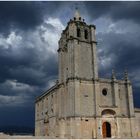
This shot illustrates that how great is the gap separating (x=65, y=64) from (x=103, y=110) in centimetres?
971

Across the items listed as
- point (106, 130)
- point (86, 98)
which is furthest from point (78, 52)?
point (106, 130)

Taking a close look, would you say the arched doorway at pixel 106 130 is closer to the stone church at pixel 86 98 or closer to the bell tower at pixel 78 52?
the stone church at pixel 86 98

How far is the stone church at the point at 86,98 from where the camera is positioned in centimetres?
3566

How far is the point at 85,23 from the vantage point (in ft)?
139

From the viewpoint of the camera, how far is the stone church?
3566cm

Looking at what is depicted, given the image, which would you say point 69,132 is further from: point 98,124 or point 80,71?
point 80,71

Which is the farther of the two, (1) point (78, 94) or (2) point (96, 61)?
(2) point (96, 61)

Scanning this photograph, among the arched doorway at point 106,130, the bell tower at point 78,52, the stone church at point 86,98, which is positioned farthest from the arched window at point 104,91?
the arched doorway at point 106,130

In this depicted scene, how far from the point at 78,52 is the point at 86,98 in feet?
23.6

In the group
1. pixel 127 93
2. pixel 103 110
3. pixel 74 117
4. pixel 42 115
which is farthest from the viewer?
pixel 42 115

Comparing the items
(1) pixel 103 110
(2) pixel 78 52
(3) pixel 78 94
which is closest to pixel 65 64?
(2) pixel 78 52

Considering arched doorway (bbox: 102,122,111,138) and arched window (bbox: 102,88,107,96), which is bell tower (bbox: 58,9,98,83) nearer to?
arched window (bbox: 102,88,107,96)

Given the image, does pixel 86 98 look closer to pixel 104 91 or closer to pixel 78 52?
pixel 104 91

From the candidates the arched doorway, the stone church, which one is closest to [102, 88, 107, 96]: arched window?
the stone church
